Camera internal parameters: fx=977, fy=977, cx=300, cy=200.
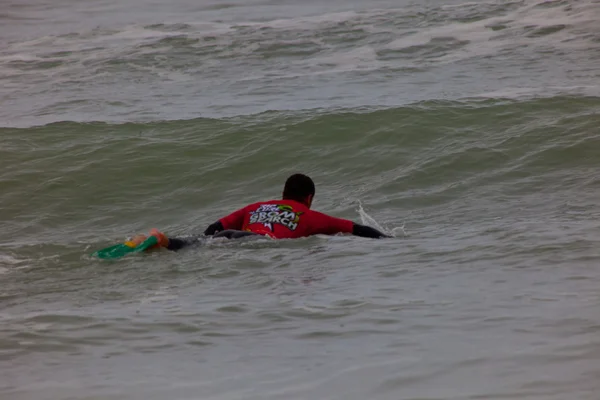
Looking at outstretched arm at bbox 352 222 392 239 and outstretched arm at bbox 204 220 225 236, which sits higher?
outstretched arm at bbox 204 220 225 236

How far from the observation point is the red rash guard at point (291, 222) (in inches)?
339

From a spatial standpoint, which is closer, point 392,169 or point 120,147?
point 392,169

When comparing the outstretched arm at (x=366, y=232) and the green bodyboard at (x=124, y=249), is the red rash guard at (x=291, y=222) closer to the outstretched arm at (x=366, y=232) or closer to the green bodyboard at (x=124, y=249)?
the outstretched arm at (x=366, y=232)

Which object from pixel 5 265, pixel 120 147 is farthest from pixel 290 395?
pixel 120 147

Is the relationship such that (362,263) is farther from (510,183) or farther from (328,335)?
(510,183)

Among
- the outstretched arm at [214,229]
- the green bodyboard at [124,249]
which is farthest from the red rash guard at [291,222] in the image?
the green bodyboard at [124,249]

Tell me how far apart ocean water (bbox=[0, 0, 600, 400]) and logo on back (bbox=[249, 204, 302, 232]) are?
0.35 m

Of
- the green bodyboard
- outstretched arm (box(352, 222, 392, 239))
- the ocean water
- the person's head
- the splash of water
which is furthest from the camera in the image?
the splash of water

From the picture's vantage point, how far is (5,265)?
8.88 m

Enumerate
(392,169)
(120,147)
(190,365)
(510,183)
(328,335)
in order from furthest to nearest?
(120,147) → (392,169) → (510,183) → (328,335) → (190,365)

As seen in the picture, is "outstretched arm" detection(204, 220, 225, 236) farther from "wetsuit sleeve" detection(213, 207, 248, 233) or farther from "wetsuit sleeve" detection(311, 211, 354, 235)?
"wetsuit sleeve" detection(311, 211, 354, 235)

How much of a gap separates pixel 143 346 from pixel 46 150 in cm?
1071

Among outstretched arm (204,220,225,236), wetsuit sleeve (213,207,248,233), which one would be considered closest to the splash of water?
wetsuit sleeve (213,207,248,233)

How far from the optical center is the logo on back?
8641mm
